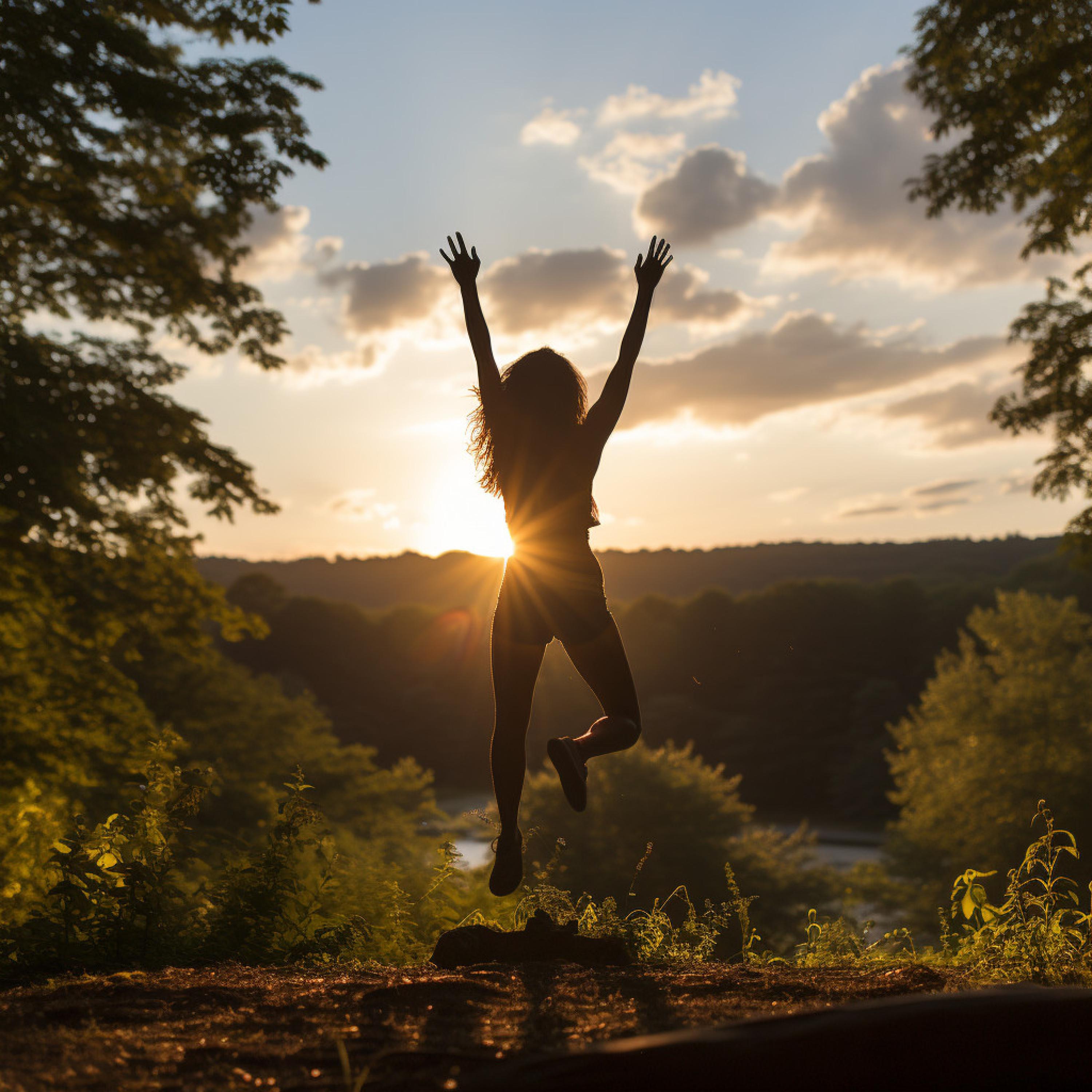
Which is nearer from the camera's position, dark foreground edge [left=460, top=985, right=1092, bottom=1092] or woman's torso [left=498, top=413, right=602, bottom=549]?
dark foreground edge [left=460, top=985, right=1092, bottom=1092]

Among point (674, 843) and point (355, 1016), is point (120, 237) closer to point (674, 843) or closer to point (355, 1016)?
point (355, 1016)

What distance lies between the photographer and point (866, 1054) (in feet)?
7.00

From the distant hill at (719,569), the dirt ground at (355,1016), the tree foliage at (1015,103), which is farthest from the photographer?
the distant hill at (719,569)

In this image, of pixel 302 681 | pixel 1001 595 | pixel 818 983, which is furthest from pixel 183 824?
pixel 302 681

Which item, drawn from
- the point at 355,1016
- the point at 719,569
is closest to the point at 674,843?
the point at 355,1016

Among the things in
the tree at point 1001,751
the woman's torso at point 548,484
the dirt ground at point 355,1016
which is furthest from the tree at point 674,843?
the woman's torso at point 548,484

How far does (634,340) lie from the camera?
407 cm

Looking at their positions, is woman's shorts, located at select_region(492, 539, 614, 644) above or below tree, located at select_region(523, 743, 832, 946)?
above

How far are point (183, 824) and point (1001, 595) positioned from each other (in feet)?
119

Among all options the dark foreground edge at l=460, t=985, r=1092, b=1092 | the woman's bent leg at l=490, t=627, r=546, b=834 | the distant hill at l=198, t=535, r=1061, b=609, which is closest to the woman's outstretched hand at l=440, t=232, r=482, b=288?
the woman's bent leg at l=490, t=627, r=546, b=834

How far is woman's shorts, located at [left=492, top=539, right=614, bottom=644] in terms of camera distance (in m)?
3.82

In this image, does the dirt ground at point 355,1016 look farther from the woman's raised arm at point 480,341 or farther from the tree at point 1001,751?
the tree at point 1001,751

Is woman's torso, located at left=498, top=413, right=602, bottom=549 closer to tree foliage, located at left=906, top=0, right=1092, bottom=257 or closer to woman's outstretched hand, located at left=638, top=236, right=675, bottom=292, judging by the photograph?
woman's outstretched hand, located at left=638, top=236, right=675, bottom=292

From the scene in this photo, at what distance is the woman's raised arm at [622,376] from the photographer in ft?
13.1
